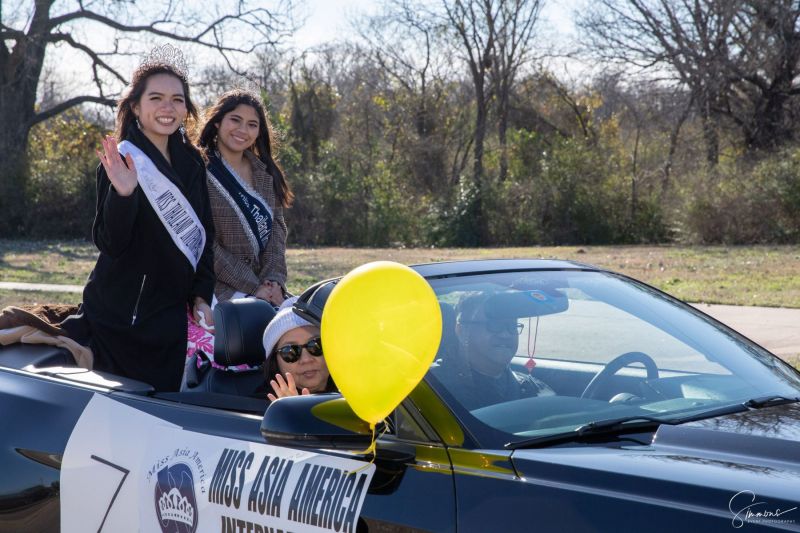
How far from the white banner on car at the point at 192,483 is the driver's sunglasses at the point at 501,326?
2.16 feet

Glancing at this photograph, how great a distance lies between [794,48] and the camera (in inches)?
1033

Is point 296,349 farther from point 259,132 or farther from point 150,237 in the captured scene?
point 259,132

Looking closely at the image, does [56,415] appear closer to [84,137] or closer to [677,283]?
[677,283]

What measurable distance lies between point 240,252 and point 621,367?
2469 mm

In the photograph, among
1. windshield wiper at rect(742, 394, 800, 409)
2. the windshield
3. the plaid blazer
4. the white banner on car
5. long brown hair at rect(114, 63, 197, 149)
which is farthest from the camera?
Result: the plaid blazer

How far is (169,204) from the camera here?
4180 mm

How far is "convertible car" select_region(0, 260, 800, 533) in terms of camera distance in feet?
7.02

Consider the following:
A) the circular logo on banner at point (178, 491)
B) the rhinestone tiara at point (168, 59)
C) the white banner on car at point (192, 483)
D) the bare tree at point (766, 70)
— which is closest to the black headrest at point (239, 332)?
the white banner on car at point (192, 483)

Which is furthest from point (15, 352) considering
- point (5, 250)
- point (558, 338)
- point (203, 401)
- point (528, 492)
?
point (5, 250)

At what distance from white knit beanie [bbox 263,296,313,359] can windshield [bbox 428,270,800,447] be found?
451mm

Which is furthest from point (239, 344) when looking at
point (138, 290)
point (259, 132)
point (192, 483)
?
point (259, 132)

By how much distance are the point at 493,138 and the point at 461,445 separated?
31.9m

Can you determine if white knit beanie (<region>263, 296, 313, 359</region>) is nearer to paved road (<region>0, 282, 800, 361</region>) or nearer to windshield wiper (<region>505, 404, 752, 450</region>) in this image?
windshield wiper (<region>505, 404, 752, 450</region>)

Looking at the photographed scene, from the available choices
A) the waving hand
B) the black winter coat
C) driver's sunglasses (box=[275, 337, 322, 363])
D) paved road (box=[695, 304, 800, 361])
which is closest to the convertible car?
driver's sunglasses (box=[275, 337, 322, 363])
